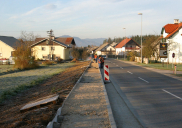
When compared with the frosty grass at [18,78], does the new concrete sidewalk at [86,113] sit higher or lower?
higher

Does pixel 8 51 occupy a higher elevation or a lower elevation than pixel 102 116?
higher

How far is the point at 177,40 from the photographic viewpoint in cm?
3684

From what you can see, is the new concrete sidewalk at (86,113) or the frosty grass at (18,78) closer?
the new concrete sidewalk at (86,113)

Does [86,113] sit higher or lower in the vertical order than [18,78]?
higher

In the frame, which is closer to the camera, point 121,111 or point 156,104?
point 121,111

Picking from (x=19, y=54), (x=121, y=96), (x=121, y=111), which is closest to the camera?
(x=121, y=111)

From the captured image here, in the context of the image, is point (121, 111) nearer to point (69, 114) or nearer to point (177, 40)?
point (69, 114)

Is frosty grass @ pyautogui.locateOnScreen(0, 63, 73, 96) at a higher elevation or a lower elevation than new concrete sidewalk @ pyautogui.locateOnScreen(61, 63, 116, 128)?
lower

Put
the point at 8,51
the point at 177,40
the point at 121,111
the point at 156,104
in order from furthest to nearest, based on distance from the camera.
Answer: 1. the point at 8,51
2. the point at 177,40
3. the point at 156,104
4. the point at 121,111

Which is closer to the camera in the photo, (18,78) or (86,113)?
(86,113)

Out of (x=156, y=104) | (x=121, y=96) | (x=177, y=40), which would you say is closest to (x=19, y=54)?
(x=121, y=96)

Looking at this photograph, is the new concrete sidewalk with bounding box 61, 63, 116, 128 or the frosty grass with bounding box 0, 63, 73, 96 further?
the frosty grass with bounding box 0, 63, 73, 96

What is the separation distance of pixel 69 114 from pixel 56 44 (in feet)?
159

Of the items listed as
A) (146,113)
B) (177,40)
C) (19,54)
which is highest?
(177,40)
